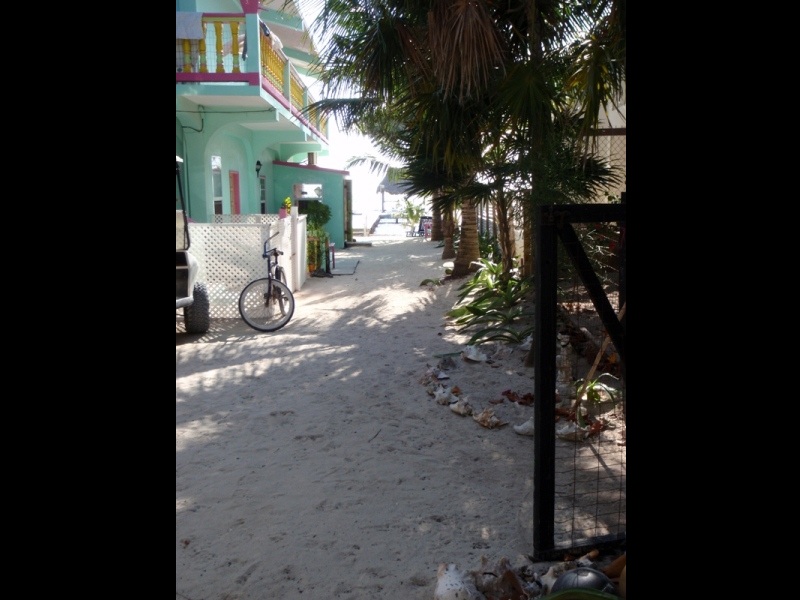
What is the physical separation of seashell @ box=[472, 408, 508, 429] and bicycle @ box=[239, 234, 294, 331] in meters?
4.73

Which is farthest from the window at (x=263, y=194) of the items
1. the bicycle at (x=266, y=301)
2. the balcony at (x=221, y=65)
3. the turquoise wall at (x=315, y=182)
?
the bicycle at (x=266, y=301)

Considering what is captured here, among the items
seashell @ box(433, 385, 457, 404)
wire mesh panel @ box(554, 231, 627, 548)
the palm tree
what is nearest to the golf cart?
the palm tree

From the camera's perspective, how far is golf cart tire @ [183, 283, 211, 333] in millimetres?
9727

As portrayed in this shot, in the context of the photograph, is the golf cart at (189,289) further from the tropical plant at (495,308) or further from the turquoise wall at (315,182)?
the turquoise wall at (315,182)

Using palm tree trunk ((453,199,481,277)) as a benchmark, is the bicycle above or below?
below

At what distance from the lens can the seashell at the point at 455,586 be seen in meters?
3.05

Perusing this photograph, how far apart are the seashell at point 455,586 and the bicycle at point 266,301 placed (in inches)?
278

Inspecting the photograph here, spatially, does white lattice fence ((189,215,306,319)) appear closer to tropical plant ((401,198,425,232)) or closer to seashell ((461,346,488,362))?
seashell ((461,346,488,362))
